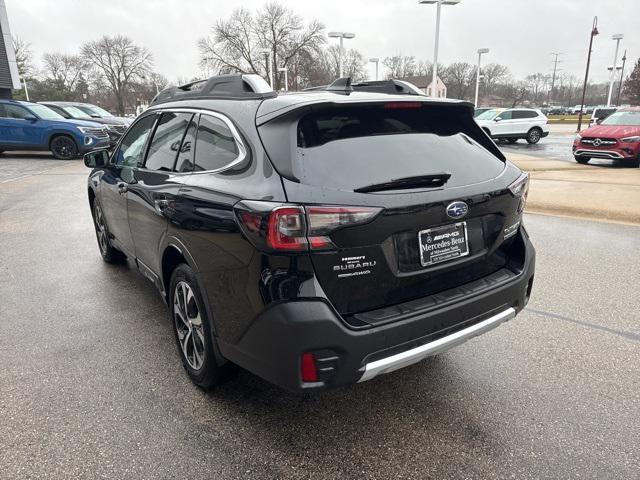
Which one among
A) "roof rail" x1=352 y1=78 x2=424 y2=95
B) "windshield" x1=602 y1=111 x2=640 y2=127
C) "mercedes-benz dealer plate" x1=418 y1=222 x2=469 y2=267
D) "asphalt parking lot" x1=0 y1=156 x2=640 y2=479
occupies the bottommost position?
"asphalt parking lot" x1=0 y1=156 x2=640 y2=479

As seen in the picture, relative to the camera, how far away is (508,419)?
2.59 metres

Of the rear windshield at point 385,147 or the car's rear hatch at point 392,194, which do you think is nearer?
the car's rear hatch at point 392,194

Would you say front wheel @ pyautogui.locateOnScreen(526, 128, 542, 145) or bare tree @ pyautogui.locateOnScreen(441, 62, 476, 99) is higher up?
bare tree @ pyautogui.locateOnScreen(441, 62, 476, 99)

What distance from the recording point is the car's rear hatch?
2098 mm

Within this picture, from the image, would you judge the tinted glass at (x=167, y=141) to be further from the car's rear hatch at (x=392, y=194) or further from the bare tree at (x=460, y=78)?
the bare tree at (x=460, y=78)

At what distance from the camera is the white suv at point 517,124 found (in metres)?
23.0

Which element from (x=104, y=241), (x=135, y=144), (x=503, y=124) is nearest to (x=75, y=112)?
(x=104, y=241)

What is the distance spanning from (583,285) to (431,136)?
9.31ft

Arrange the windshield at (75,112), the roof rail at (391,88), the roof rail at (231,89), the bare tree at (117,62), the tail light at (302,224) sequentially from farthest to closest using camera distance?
the bare tree at (117,62), the windshield at (75,112), the roof rail at (391,88), the roof rail at (231,89), the tail light at (302,224)

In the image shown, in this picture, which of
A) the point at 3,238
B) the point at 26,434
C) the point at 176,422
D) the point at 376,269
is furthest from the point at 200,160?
the point at 3,238

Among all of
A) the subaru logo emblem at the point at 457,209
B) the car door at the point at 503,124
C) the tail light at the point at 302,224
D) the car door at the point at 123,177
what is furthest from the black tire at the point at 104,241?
the car door at the point at 503,124

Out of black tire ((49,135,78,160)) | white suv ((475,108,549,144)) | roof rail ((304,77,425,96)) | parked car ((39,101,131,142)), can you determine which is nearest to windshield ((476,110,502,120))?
white suv ((475,108,549,144))

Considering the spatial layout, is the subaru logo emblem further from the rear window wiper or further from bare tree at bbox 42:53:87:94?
bare tree at bbox 42:53:87:94

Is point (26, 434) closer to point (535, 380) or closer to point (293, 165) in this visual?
point (293, 165)
